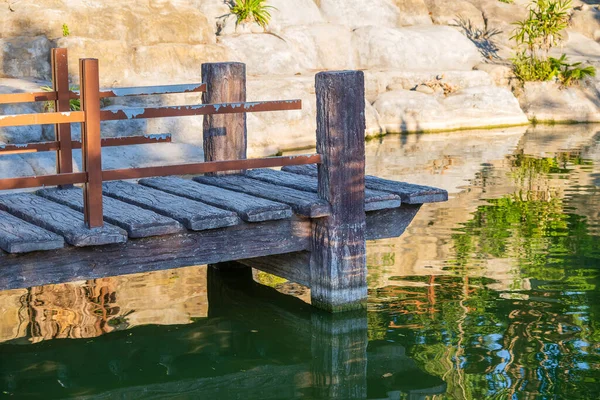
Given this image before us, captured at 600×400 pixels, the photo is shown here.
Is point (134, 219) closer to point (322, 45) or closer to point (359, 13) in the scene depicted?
point (322, 45)

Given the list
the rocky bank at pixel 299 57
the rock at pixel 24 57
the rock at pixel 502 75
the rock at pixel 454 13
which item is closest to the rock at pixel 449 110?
the rocky bank at pixel 299 57

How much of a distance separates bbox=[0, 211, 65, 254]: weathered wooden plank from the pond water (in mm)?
783

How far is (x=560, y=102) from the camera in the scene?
20.0 meters

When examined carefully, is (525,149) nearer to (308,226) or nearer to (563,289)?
(563,289)

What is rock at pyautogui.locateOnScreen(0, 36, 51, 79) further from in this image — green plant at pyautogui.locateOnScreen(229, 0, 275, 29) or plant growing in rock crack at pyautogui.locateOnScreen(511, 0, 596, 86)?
plant growing in rock crack at pyautogui.locateOnScreen(511, 0, 596, 86)

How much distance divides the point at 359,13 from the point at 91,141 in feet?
58.9

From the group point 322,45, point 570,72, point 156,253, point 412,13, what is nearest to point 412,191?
point 156,253

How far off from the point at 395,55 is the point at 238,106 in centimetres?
1507

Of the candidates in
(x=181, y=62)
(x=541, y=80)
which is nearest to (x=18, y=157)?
(x=181, y=62)

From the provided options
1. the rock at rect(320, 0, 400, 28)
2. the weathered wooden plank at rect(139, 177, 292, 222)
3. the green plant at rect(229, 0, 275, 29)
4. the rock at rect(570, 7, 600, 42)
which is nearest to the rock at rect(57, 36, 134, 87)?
the green plant at rect(229, 0, 275, 29)

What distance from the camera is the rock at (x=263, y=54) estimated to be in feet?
61.1

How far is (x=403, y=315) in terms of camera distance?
21.8ft

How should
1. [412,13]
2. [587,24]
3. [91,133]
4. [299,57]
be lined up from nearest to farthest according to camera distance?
[91,133], [299,57], [412,13], [587,24]

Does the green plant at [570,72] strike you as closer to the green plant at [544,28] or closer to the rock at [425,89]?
the green plant at [544,28]
